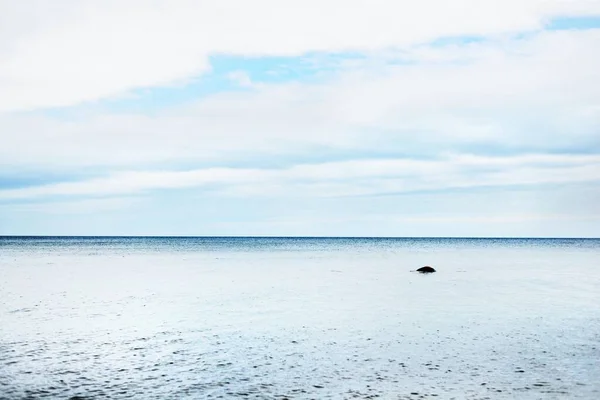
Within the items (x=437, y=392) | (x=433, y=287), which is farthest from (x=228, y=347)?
(x=433, y=287)

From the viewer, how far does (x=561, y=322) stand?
43500mm

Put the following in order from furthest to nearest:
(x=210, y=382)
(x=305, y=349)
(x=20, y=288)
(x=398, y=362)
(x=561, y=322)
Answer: (x=20, y=288) → (x=561, y=322) → (x=305, y=349) → (x=398, y=362) → (x=210, y=382)

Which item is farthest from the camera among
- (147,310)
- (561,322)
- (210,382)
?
(147,310)

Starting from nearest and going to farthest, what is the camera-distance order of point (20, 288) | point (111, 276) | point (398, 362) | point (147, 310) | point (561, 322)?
point (398, 362), point (561, 322), point (147, 310), point (20, 288), point (111, 276)

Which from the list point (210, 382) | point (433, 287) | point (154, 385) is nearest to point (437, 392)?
point (210, 382)

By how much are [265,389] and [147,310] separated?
2717 centimetres

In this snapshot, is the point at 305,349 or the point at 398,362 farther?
the point at 305,349

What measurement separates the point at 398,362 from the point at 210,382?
32.3ft

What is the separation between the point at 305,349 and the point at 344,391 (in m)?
8.93

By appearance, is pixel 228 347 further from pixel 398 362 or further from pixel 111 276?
pixel 111 276

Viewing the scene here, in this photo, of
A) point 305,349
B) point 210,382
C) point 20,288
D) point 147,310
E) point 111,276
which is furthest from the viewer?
point 111,276

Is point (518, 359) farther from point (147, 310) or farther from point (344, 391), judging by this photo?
point (147, 310)

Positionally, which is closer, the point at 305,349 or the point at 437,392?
the point at 437,392

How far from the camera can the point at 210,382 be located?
85.4 feet
